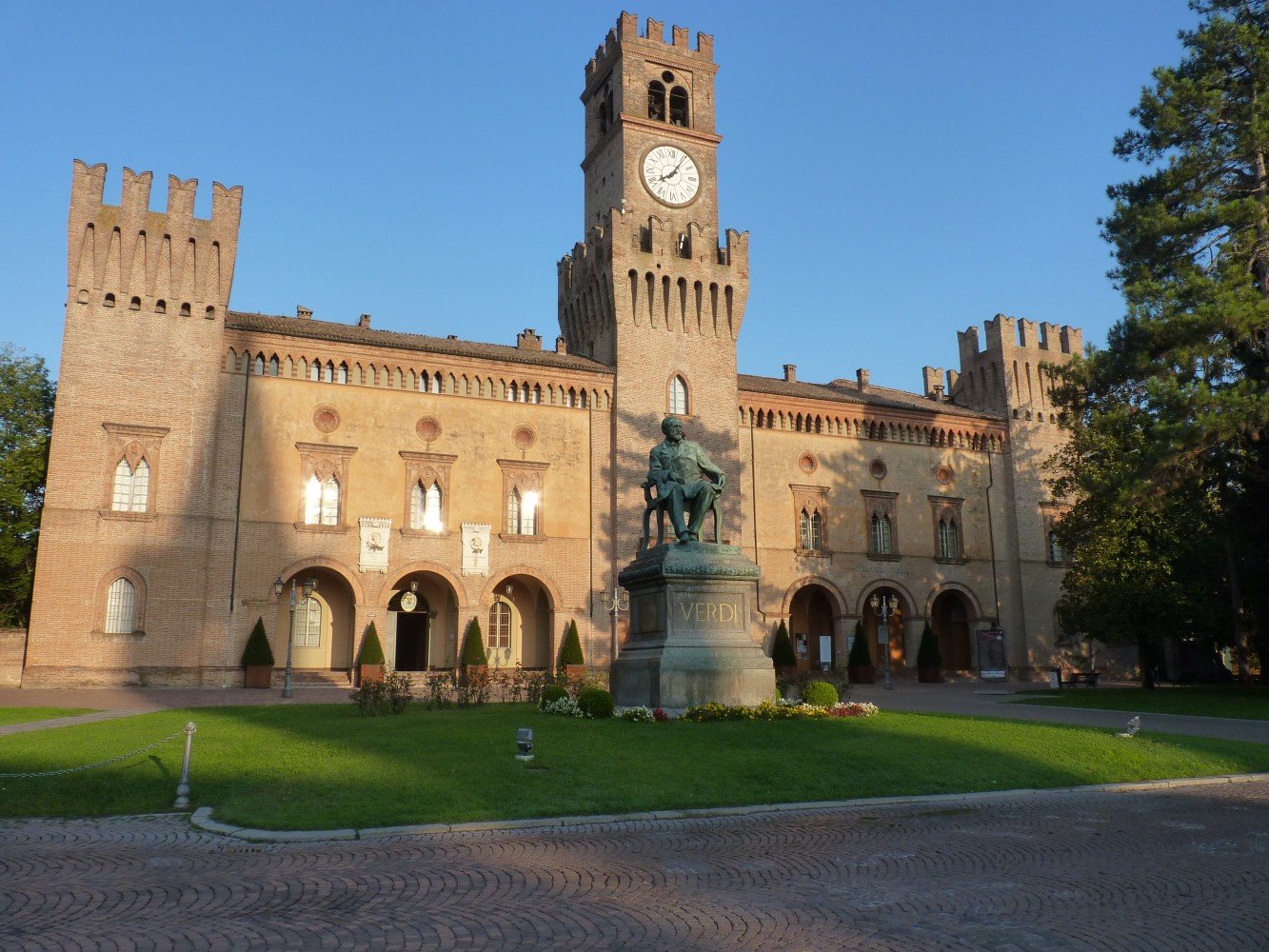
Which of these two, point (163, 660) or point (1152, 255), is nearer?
point (1152, 255)

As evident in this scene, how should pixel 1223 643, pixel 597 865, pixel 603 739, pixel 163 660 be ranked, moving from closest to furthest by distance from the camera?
pixel 597 865 < pixel 603 739 < pixel 163 660 < pixel 1223 643

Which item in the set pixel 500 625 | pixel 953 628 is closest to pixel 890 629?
pixel 953 628

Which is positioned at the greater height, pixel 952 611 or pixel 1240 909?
pixel 952 611

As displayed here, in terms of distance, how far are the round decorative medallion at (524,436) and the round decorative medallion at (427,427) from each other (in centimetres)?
304

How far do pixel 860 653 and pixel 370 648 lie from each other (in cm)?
2056

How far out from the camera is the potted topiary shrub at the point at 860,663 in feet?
140

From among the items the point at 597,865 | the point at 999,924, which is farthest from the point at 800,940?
the point at 597,865

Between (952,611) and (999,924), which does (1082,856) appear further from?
(952,611)

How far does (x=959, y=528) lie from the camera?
48.0 meters

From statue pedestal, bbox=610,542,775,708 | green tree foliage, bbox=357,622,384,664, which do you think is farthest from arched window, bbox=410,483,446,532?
statue pedestal, bbox=610,542,775,708

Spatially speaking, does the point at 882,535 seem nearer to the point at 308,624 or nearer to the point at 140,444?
the point at 308,624

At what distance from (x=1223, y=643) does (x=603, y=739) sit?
35982 millimetres

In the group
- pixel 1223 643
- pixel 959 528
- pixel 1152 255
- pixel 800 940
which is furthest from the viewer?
pixel 959 528

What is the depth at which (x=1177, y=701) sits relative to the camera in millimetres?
28266
